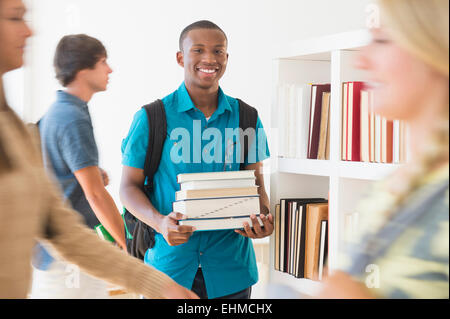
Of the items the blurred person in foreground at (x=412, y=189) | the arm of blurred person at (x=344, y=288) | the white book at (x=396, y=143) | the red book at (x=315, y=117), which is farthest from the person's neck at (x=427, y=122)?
the red book at (x=315, y=117)

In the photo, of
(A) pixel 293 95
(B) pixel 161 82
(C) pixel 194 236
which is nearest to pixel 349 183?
(A) pixel 293 95

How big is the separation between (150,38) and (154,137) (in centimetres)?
278

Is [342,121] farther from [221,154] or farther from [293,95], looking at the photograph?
[221,154]

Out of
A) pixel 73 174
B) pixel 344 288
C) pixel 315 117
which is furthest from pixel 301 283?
pixel 344 288

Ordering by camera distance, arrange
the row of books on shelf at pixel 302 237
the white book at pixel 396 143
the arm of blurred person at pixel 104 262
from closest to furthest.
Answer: the arm of blurred person at pixel 104 262, the white book at pixel 396 143, the row of books on shelf at pixel 302 237

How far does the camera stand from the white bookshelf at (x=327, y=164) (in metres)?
2.12

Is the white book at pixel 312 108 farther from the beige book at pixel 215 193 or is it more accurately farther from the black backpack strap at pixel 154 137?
the black backpack strap at pixel 154 137

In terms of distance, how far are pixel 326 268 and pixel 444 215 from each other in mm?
1665

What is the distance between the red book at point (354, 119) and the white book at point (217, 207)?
0.43 metres

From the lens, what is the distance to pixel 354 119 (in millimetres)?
2094

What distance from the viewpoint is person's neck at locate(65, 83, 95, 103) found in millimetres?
2272

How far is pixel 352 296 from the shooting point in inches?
27.2

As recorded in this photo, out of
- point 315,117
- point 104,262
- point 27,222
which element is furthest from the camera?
point 315,117

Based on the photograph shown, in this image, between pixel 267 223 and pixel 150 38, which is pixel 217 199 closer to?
pixel 267 223
